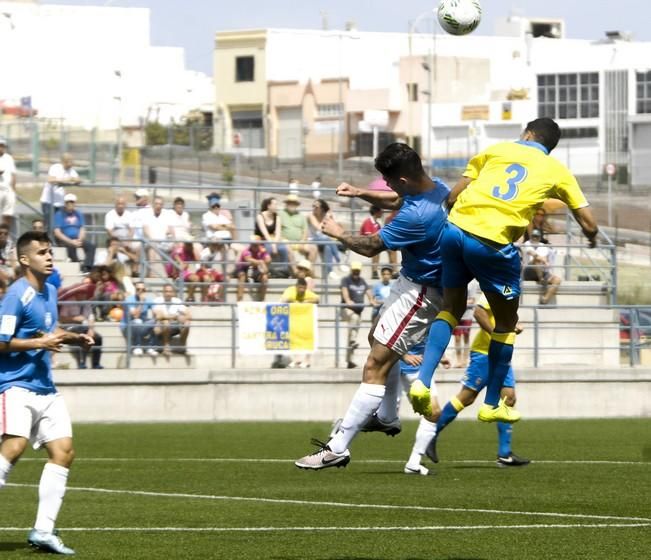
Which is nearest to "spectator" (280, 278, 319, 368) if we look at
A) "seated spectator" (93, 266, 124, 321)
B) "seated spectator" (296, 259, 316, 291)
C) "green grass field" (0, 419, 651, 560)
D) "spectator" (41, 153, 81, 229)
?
"seated spectator" (296, 259, 316, 291)

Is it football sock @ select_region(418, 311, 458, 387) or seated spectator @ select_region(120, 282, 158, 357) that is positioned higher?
football sock @ select_region(418, 311, 458, 387)

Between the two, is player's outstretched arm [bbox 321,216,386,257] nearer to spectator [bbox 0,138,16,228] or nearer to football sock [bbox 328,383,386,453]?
football sock [bbox 328,383,386,453]

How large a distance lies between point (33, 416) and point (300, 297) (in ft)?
46.1

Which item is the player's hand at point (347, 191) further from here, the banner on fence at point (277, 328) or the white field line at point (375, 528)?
the banner on fence at point (277, 328)

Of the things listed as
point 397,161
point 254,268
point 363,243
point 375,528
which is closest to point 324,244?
point 254,268

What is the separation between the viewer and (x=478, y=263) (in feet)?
33.2

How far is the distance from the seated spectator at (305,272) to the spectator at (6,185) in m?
4.79

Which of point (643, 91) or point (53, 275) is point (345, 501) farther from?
point (643, 91)

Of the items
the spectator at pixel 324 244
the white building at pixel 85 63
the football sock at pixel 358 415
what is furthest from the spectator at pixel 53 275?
the white building at pixel 85 63

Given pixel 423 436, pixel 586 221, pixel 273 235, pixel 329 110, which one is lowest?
pixel 423 436

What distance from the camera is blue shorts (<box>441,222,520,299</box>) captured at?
10.1 metres

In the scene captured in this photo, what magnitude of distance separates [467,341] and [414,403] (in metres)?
15.1

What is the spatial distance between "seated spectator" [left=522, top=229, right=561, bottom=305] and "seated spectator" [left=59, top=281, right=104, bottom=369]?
7671 millimetres

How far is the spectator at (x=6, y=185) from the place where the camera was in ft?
82.0
